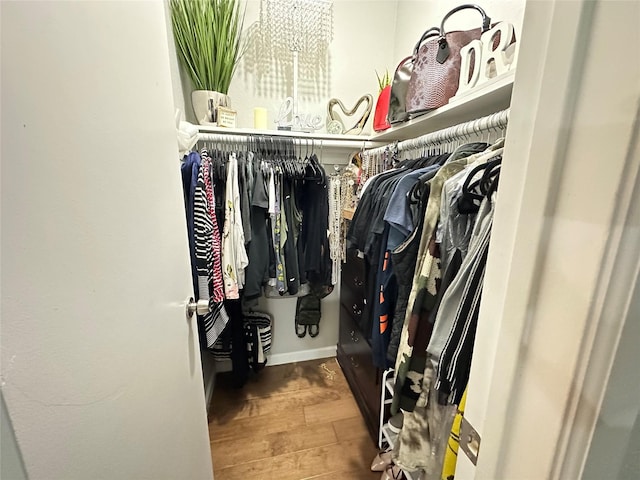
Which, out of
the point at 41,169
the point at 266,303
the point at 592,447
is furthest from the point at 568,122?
the point at 266,303

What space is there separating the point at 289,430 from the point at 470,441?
138cm

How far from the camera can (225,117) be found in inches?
55.5

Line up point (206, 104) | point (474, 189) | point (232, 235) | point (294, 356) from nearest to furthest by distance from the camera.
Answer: point (474, 189), point (232, 235), point (206, 104), point (294, 356)

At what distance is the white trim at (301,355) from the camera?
2068 millimetres

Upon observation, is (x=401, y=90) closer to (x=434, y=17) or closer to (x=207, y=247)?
(x=434, y=17)

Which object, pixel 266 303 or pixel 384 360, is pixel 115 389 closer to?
pixel 384 360

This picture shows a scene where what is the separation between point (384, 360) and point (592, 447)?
78 centimetres

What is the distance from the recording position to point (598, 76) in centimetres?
25

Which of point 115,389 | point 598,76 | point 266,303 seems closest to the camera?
point 598,76

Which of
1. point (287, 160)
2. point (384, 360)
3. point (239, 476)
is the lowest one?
point (239, 476)

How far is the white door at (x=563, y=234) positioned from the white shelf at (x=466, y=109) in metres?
0.52

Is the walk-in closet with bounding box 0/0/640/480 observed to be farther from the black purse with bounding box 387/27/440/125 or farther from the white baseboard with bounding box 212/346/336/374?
the white baseboard with bounding box 212/346/336/374

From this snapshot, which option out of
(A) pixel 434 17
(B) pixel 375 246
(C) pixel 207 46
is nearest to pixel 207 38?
(C) pixel 207 46

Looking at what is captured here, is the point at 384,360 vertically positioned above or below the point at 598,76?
below
